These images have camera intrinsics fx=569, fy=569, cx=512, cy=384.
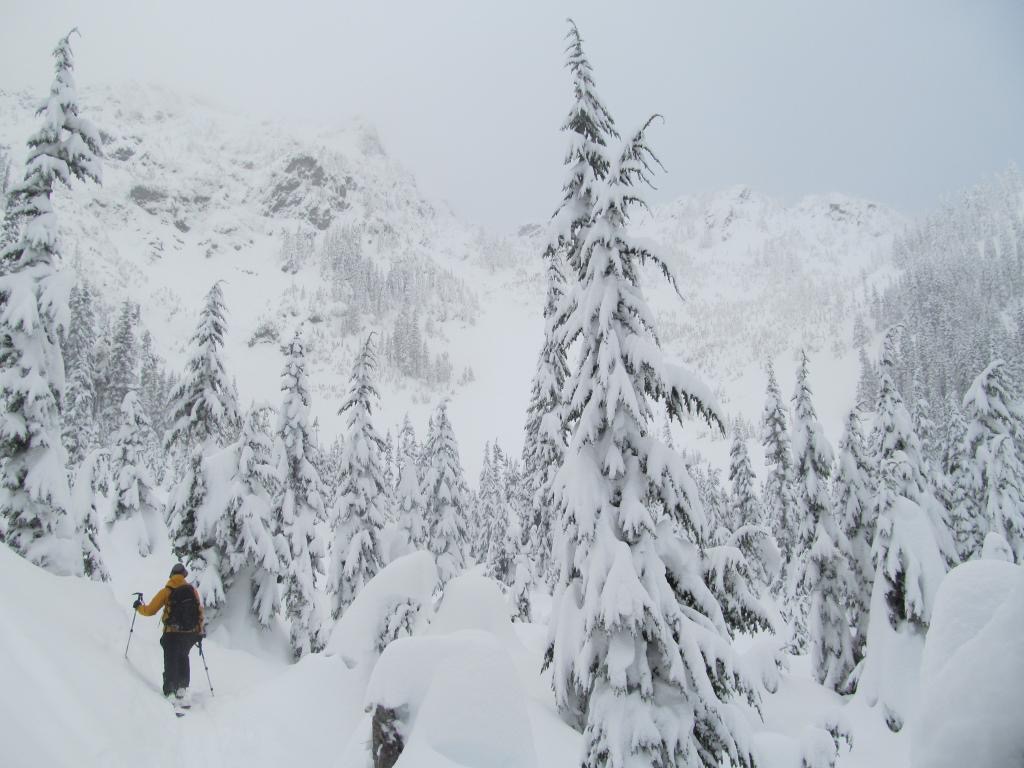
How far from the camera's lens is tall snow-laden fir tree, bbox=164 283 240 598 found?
62.4 ft

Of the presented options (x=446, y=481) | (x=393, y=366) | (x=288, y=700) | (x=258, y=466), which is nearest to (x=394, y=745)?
(x=288, y=700)

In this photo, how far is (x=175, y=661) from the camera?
29.8ft

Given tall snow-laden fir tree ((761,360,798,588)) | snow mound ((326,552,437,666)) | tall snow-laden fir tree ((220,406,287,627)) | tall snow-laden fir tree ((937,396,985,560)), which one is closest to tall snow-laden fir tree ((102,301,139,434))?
tall snow-laden fir tree ((220,406,287,627))

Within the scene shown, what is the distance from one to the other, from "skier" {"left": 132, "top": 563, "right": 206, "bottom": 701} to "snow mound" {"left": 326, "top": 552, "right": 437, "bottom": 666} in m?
2.60

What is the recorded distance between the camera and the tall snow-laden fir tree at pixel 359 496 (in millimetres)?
24469

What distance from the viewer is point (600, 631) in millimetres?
8055

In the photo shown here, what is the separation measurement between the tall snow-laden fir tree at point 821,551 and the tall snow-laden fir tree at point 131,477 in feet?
111

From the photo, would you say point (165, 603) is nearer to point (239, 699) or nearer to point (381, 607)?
point (239, 699)

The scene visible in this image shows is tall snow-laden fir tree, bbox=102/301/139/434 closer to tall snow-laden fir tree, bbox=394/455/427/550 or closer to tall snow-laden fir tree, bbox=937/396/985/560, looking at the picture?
tall snow-laden fir tree, bbox=394/455/427/550

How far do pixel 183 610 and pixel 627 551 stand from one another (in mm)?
7527

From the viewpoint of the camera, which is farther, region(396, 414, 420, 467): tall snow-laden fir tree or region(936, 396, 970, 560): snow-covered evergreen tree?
region(396, 414, 420, 467): tall snow-laden fir tree

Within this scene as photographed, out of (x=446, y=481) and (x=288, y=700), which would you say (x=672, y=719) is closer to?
(x=288, y=700)

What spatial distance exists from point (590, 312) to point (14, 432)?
13.2 m

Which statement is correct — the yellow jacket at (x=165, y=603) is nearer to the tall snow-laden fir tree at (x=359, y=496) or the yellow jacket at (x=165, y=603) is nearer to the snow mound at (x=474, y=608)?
the snow mound at (x=474, y=608)
